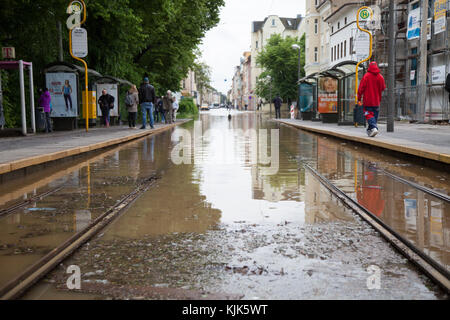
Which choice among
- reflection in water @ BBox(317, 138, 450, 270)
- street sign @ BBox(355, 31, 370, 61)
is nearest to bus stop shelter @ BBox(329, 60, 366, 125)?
street sign @ BBox(355, 31, 370, 61)

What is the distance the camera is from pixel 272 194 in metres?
6.87

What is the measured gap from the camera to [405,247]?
13.6 feet

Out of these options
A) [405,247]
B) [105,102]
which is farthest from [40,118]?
[405,247]

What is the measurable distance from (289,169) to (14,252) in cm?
619

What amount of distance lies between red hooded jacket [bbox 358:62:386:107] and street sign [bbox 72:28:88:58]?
9250 millimetres

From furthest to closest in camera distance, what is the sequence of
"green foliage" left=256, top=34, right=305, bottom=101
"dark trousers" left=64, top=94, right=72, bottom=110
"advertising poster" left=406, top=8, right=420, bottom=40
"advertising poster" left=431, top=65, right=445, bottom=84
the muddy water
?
"green foliage" left=256, top=34, right=305, bottom=101
"advertising poster" left=406, top=8, right=420, bottom=40
"advertising poster" left=431, top=65, right=445, bottom=84
"dark trousers" left=64, top=94, right=72, bottom=110
the muddy water

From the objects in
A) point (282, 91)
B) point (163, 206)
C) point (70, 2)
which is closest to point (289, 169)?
point (163, 206)

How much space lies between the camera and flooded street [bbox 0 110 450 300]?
330 cm

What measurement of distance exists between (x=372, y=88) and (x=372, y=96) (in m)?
0.28

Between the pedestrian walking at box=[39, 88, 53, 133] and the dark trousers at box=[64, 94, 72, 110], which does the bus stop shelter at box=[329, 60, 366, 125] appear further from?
the pedestrian walking at box=[39, 88, 53, 133]

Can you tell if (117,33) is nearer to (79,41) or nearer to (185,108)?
(79,41)

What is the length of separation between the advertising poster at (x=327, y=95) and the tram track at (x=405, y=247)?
77.4ft

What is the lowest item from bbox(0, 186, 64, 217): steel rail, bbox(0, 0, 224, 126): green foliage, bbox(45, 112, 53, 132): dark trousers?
bbox(0, 186, 64, 217): steel rail

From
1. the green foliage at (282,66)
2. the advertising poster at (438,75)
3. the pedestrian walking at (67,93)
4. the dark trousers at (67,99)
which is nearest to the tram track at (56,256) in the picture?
the pedestrian walking at (67,93)
